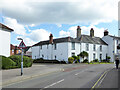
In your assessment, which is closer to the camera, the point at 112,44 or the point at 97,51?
the point at 97,51

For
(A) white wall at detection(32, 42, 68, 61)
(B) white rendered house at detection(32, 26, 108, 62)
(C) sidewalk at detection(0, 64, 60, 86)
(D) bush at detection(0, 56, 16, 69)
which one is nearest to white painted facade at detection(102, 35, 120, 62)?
(B) white rendered house at detection(32, 26, 108, 62)

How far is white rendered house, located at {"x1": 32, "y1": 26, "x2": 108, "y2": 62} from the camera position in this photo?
4028cm

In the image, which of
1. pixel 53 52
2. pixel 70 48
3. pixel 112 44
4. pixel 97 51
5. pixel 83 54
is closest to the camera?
pixel 70 48

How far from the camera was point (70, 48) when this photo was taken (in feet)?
131

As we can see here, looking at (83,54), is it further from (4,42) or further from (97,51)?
(4,42)

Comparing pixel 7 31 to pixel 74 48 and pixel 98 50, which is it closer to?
pixel 74 48

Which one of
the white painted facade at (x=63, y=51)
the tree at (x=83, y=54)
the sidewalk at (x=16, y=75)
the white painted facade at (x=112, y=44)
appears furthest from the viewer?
the white painted facade at (x=112, y=44)

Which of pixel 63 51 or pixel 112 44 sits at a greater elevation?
pixel 112 44

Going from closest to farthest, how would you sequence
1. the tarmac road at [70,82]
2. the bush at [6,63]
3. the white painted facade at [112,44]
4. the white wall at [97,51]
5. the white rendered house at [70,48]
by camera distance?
the tarmac road at [70,82], the bush at [6,63], the white rendered house at [70,48], the white wall at [97,51], the white painted facade at [112,44]

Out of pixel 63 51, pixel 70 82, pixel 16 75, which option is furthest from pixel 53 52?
pixel 70 82

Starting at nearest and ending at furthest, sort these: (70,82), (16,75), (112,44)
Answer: (70,82) < (16,75) < (112,44)

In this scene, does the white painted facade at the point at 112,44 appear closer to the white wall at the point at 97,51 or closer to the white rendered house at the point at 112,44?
the white rendered house at the point at 112,44

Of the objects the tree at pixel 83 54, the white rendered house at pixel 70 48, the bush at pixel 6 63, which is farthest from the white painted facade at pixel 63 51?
the bush at pixel 6 63

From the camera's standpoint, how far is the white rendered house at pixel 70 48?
4028cm
